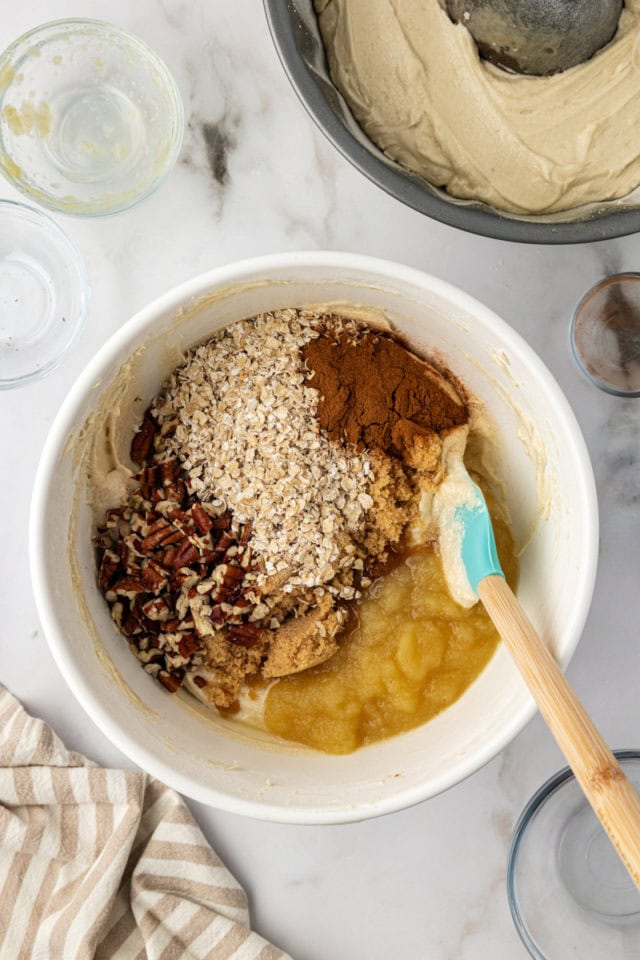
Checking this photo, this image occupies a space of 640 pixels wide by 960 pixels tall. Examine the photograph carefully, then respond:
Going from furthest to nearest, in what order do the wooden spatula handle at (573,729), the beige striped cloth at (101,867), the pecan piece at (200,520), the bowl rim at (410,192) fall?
the beige striped cloth at (101,867) < the pecan piece at (200,520) < the bowl rim at (410,192) < the wooden spatula handle at (573,729)

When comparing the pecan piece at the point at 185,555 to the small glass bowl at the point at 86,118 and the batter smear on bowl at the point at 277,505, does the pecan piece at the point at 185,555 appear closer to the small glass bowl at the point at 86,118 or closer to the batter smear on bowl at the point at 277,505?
the batter smear on bowl at the point at 277,505

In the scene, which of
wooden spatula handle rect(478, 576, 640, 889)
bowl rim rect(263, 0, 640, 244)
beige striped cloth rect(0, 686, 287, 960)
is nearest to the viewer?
wooden spatula handle rect(478, 576, 640, 889)

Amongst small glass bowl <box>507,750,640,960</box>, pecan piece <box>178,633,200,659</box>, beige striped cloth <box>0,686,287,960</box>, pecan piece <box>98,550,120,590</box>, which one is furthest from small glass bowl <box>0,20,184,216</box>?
small glass bowl <box>507,750,640,960</box>

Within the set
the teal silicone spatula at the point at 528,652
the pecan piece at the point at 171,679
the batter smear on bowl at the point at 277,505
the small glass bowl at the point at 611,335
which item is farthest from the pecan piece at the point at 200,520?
the small glass bowl at the point at 611,335

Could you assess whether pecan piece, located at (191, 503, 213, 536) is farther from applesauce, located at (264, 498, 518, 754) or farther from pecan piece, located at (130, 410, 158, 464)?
applesauce, located at (264, 498, 518, 754)

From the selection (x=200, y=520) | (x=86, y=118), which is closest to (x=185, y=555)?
(x=200, y=520)

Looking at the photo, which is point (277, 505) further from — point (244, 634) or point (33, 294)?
point (33, 294)
